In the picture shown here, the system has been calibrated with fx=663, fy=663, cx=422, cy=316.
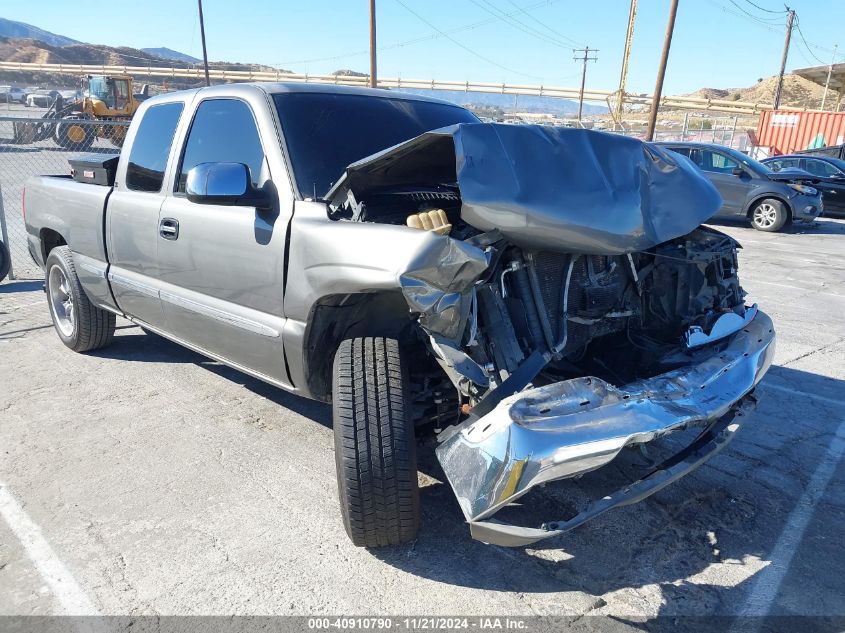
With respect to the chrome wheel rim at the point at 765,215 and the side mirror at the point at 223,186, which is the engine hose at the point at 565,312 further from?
the chrome wheel rim at the point at 765,215

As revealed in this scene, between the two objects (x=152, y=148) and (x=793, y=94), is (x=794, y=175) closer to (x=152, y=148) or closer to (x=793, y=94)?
(x=152, y=148)

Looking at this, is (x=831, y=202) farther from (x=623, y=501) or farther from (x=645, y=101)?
(x=645, y=101)

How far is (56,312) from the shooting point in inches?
223

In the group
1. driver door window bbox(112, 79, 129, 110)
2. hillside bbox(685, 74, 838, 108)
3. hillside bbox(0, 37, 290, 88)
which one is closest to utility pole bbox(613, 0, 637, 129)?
hillside bbox(685, 74, 838, 108)

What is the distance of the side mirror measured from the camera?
313 centimetres

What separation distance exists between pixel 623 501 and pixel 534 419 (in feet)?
1.65

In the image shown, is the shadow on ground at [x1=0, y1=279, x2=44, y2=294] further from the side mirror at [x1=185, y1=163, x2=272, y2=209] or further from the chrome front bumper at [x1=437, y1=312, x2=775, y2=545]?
the chrome front bumper at [x1=437, y1=312, x2=775, y2=545]

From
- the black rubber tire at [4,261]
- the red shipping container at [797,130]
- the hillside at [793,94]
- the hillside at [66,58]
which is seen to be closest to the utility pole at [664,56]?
the red shipping container at [797,130]

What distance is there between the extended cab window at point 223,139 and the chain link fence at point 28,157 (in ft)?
14.9

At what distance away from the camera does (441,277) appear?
8.13 feet

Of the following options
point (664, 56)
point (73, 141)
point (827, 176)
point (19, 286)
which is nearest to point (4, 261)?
point (19, 286)

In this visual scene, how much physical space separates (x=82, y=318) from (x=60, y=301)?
64 centimetres

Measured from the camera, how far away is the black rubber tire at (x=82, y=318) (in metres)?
5.12

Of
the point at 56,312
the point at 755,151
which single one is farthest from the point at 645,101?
the point at 56,312
